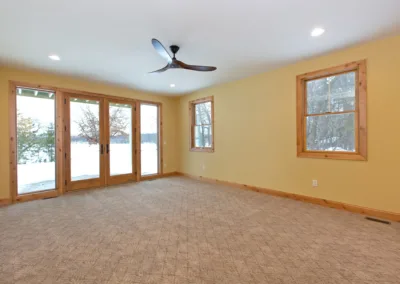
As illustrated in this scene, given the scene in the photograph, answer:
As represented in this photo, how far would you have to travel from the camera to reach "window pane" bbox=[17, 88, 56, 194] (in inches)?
168

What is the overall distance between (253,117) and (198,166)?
2.33 m

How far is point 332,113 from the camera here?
11.9ft

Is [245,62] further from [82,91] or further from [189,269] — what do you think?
[82,91]

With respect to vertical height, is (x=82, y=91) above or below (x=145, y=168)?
above

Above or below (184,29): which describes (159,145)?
below

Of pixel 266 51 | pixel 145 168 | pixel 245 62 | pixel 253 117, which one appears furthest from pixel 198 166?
pixel 266 51

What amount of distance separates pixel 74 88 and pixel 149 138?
2.36m

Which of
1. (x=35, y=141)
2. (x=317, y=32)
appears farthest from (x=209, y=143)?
(x=35, y=141)

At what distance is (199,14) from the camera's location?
239 centimetres

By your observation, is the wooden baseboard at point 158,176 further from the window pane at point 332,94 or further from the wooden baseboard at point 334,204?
the window pane at point 332,94

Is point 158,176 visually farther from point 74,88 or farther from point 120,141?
point 74,88

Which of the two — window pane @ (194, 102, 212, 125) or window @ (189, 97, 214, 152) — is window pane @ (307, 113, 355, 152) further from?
window pane @ (194, 102, 212, 125)

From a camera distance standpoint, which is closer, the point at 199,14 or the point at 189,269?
the point at 189,269

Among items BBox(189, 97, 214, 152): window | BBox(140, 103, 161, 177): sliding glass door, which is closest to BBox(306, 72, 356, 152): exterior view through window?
BBox(189, 97, 214, 152): window
